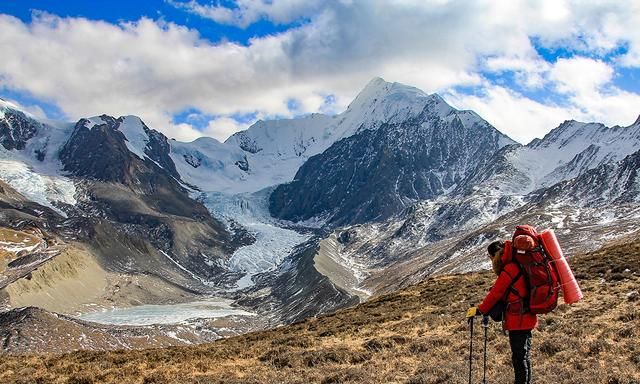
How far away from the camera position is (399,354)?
24719 millimetres

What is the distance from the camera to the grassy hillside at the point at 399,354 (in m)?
20.2

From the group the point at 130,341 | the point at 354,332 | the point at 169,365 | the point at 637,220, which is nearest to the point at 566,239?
the point at 637,220

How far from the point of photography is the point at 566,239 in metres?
157

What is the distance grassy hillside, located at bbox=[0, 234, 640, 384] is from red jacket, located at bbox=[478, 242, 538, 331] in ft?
16.6

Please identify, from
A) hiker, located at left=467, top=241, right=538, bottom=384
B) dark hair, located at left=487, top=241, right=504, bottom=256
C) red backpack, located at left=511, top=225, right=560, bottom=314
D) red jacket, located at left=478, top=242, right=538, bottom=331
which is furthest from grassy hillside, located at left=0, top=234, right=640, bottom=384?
dark hair, located at left=487, top=241, right=504, bottom=256

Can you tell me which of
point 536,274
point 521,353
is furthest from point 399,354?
point 536,274

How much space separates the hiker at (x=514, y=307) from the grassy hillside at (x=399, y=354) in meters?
4.28

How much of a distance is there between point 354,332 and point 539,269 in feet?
66.1

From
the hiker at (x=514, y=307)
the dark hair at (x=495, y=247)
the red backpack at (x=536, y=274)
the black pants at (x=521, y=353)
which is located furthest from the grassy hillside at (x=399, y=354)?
the dark hair at (x=495, y=247)

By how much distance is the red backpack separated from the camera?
13789mm

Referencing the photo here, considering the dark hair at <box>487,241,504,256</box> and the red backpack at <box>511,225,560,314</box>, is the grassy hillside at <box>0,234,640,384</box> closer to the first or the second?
the red backpack at <box>511,225,560,314</box>

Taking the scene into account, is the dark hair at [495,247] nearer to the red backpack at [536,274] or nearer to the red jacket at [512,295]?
the red jacket at [512,295]

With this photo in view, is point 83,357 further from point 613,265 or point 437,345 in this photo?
point 613,265

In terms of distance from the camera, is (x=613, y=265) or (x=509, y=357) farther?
(x=613, y=265)
